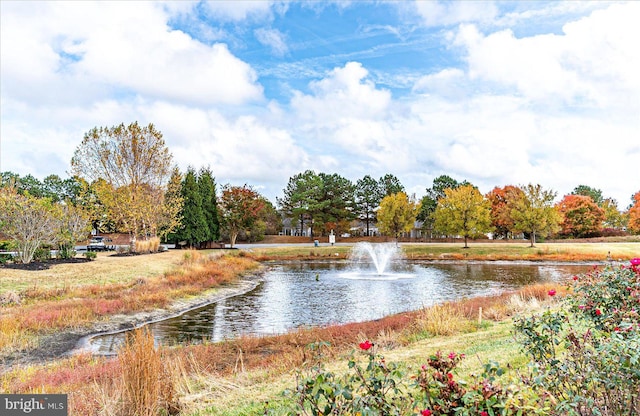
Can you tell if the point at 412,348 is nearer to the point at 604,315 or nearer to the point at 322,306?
the point at 604,315

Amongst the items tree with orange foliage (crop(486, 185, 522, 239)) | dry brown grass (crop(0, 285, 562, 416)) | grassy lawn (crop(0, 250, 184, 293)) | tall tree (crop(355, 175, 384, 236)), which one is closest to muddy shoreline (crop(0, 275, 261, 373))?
dry brown grass (crop(0, 285, 562, 416))

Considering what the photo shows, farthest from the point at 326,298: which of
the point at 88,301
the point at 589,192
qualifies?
the point at 589,192

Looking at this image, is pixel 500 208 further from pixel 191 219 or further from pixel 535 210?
pixel 191 219

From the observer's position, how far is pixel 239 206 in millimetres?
58469

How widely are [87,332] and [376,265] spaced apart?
91.1 ft

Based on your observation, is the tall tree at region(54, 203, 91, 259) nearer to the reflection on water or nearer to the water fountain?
the reflection on water

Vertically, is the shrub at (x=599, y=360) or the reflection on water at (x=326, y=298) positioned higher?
the shrub at (x=599, y=360)

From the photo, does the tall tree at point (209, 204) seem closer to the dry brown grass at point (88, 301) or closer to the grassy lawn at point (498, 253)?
the grassy lawn at point (498, 253)

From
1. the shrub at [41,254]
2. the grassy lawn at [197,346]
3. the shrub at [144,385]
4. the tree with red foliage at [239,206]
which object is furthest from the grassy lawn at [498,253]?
the shrub at [144,385]

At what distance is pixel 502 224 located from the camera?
78.8 m

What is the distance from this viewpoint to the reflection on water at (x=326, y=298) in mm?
16000

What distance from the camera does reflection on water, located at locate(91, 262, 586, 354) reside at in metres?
16.0

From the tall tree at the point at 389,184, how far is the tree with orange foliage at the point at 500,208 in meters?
17.1

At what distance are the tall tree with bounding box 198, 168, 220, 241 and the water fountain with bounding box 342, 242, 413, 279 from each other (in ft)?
64.5
